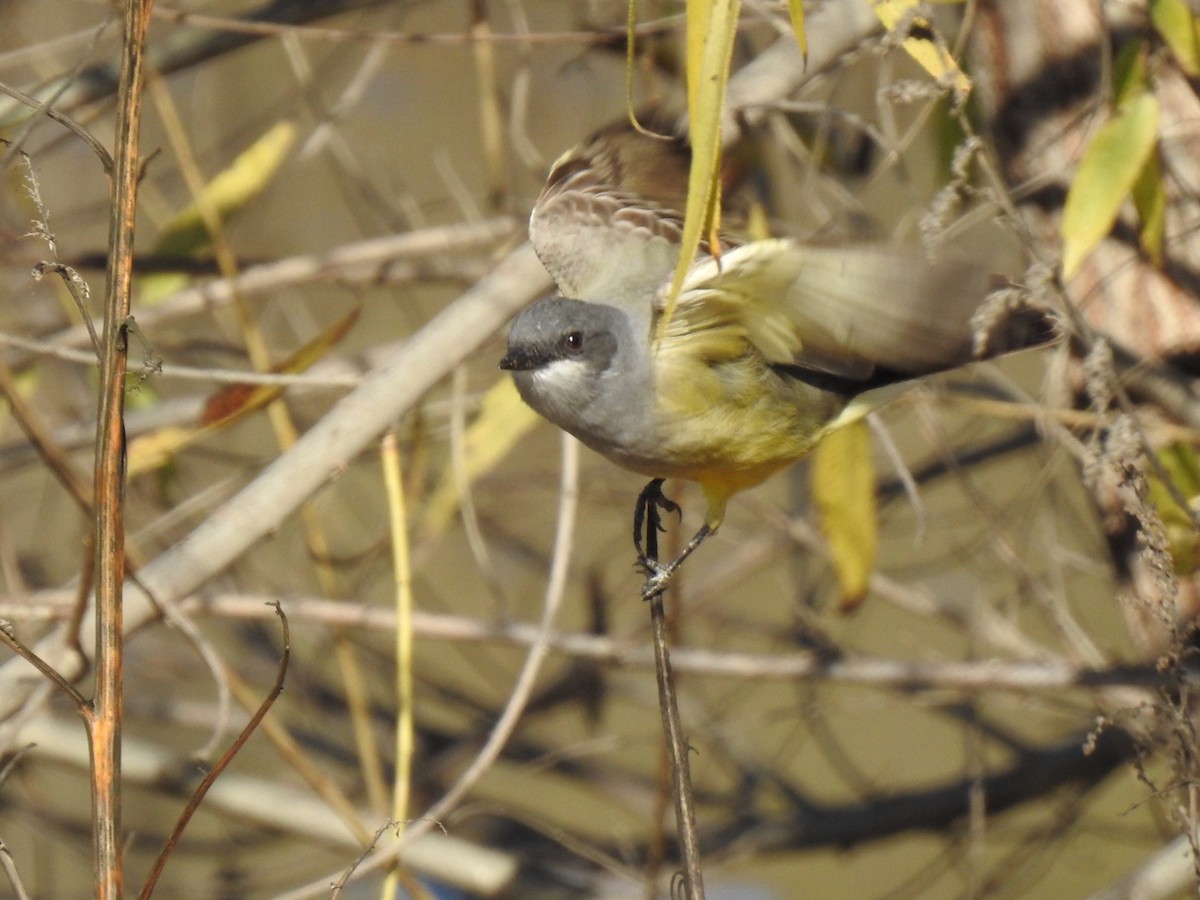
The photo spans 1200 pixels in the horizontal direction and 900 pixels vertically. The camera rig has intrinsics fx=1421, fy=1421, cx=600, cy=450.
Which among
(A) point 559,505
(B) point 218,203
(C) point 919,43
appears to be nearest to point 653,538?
(C) point 919,43

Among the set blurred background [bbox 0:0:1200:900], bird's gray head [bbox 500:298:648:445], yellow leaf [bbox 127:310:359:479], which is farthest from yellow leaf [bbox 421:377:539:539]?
bird's gray head [bbox 500:298:648:445]

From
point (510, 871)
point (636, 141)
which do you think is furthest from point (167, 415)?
point (636, 141)

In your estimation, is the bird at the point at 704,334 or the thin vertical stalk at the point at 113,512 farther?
the bird at the point at 704,334

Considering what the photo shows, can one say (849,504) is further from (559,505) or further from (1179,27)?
(559,505)

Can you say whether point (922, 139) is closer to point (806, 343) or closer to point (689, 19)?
point (806, 343)

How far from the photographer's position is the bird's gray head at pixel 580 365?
73.0 inches

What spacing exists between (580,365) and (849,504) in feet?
3.00

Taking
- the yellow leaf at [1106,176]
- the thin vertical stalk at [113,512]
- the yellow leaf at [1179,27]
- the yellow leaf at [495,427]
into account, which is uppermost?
the yellow leaf at [495,427]

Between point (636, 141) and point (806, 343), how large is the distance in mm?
401

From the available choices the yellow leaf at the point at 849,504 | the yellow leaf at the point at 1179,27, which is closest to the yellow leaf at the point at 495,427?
the yellow leaf at the point at 849,504

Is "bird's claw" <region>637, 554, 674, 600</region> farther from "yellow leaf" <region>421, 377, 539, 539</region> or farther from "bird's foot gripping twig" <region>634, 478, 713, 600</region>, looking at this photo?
"yellow leaf" <region>421, 377, 539, 539</region>

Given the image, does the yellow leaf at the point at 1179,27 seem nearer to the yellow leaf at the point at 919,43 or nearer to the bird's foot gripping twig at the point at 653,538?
the yellow leaf at the point at 919,43

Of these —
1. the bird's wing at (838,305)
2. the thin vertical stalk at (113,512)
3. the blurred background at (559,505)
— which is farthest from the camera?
the blurred background at (559,505)

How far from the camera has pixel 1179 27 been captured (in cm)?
216
